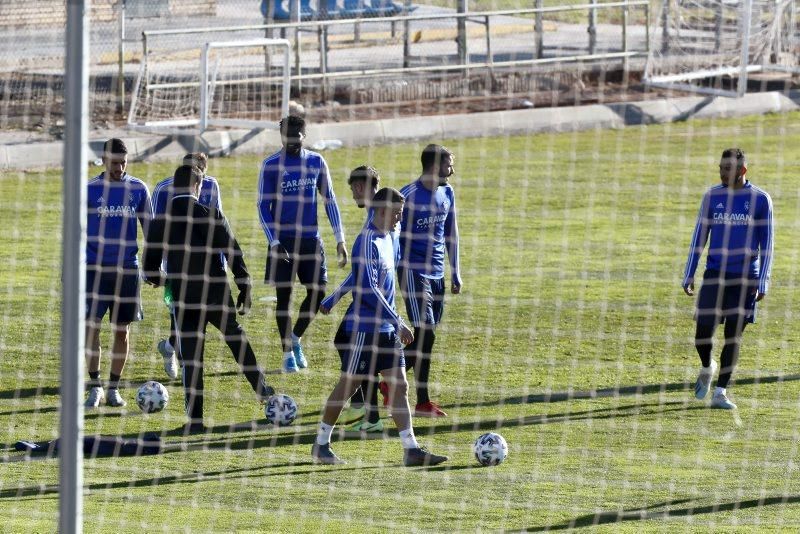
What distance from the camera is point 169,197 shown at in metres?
10.6

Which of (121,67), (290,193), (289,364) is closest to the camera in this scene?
(290,193)

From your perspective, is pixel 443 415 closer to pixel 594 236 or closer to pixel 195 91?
pixel 594 236

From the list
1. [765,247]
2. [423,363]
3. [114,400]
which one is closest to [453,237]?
[423,363]

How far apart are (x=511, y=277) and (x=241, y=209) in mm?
3842

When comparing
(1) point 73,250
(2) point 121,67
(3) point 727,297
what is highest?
(2) point 121,67

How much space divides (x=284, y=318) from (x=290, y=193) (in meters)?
0.96

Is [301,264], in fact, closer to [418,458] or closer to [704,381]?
[418,458]

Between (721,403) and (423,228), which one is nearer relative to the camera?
(423,228)

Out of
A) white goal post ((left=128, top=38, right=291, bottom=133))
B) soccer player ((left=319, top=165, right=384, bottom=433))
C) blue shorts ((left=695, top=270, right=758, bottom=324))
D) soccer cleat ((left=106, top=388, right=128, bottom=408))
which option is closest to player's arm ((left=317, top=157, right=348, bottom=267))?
soccer player ((left=319, top=165, right=384, bottom=433))

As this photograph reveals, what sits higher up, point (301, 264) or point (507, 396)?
point (301, 264)

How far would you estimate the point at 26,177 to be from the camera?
754 inches

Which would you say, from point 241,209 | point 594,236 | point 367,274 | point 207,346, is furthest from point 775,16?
point 367,274

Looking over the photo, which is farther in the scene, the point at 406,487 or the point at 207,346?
the point at 207,346

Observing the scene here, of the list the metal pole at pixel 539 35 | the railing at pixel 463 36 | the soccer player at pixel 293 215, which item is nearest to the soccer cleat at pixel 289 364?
the soccer player at pixel 293 215
